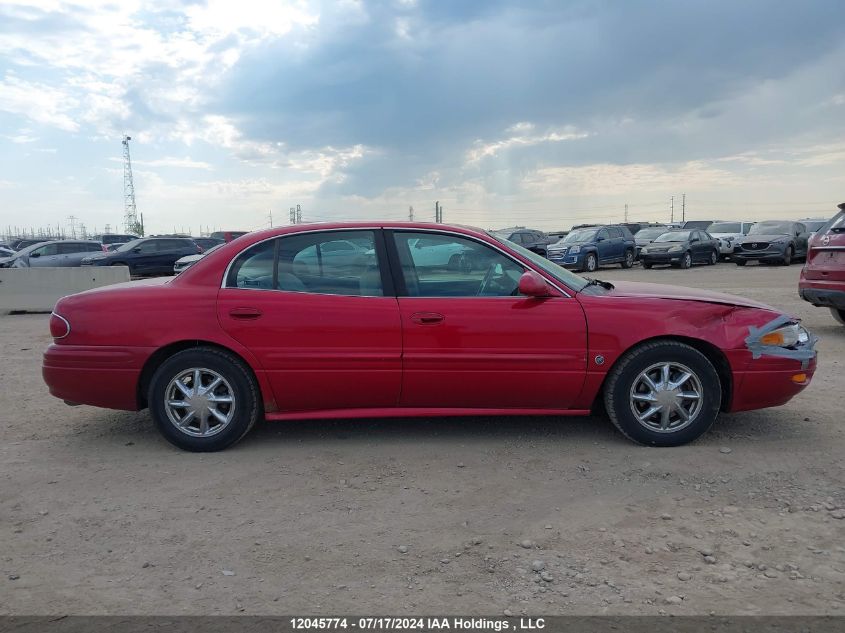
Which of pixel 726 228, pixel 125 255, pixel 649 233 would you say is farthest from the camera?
pixel 726 228

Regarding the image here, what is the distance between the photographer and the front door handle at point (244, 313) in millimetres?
4469

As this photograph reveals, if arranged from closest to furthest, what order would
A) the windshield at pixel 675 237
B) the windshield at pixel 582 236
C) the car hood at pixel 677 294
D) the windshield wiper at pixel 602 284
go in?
the car hood at pixel 677 294 → the windshield wiper at pixel 602 284 → the windshield at pixel 582 236 → the windshield at pixel 675 237

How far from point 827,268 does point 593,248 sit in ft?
52.0

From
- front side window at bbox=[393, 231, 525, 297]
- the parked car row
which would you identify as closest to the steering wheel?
front side window at bbox=[393, 231, 525, 297]

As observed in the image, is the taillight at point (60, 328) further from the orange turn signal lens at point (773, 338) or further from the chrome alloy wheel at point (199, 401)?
the orange turn signal lens at point (773, 338)

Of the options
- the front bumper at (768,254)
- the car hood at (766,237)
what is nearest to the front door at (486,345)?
the front bumper at (768,254)

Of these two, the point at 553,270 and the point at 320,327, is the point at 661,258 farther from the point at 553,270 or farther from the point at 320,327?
the point at 320,327

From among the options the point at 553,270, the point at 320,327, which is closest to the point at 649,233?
the point at 553,270

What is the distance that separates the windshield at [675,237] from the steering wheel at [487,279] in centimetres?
2224

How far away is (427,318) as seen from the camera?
443cm

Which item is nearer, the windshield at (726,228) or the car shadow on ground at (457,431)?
the car shadow on ground at (457,431)

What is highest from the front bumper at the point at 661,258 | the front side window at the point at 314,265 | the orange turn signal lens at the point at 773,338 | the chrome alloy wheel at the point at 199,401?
the front side window at the point at 314,265

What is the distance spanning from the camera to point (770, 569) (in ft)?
9.68
